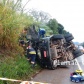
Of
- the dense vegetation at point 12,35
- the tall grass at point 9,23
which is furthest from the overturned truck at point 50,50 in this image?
the tall grass at point 9,23

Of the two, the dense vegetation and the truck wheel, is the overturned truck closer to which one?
the truck wheel

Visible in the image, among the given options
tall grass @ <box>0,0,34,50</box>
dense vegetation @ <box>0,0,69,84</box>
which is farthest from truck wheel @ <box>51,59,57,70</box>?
tall grass @ <box>0,0,34,50</box>

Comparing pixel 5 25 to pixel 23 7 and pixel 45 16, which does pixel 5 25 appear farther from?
pixel 45 16

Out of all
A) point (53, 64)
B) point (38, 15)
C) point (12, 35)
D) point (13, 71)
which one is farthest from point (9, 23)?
point (38, 15)

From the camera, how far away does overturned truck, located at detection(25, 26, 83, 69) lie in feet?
46.7

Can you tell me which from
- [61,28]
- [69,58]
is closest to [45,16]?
[61,28]

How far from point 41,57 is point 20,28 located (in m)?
2.99

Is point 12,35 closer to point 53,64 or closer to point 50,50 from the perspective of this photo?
point 50,50

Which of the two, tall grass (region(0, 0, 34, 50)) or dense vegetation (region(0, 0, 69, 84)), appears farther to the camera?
tall grass (region(0, 0, 34, 50))

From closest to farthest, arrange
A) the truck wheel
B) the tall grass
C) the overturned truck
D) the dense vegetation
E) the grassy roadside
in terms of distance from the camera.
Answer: the grassy roadside → the dense vegetation → the tall grass → the overturned truck → the truck wheel

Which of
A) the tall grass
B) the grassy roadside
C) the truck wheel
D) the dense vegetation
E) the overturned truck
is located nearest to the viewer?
the grassy roadside

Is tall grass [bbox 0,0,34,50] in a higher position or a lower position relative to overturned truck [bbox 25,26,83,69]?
higher

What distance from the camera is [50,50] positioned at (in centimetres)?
1434

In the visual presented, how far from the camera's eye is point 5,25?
36.7ft
